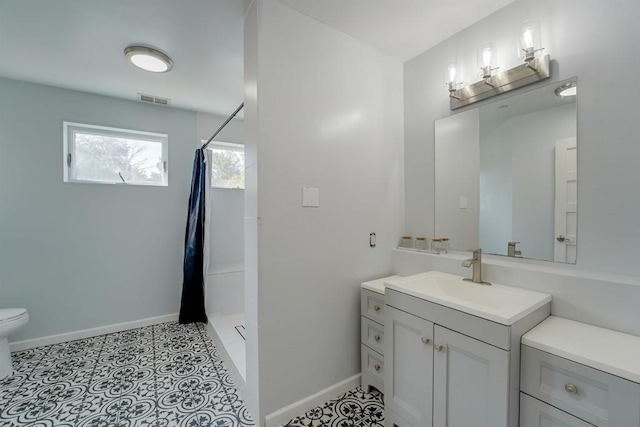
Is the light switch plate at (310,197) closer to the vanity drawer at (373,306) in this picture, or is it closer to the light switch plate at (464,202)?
the vanity drawer at (373,306)

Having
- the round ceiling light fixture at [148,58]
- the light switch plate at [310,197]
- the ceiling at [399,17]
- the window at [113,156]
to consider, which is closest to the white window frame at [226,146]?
the window at [113,156]

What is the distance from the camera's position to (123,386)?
1.78 metres

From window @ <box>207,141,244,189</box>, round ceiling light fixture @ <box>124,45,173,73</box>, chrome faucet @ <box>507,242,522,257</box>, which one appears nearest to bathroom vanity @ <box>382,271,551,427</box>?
chrome faucet @ <box>507,242,522,257</box>

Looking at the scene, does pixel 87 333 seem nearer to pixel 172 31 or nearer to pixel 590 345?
pixel 172 31

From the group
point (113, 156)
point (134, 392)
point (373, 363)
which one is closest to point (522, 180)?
point (373, 363)

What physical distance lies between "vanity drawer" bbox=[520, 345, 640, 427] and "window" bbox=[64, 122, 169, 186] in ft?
10.9

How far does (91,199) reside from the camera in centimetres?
253

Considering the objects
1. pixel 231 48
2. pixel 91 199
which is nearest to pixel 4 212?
pixel 91 199

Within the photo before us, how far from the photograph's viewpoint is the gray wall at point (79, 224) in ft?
7.38

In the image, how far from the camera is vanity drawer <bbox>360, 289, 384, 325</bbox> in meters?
1.63

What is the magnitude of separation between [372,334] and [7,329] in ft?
8.81

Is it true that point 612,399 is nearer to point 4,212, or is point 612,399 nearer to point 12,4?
point 12,4

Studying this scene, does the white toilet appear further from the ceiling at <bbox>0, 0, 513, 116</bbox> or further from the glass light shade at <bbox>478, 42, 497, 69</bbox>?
the glass light shade at <bbox>478, 42, 497, 69</bbox>

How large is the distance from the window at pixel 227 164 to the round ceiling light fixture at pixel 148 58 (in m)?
1.17
